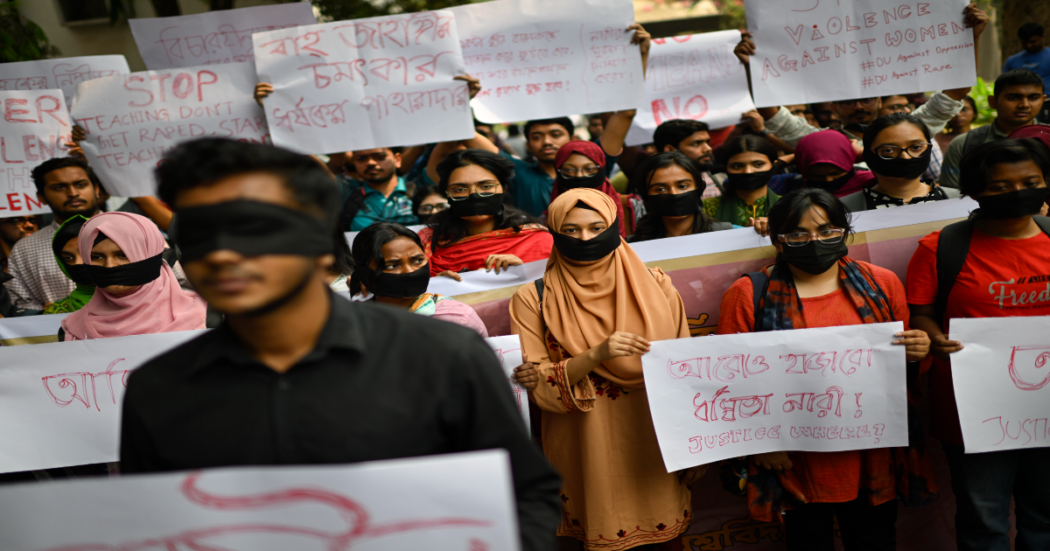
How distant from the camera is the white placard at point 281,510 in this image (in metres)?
1.16

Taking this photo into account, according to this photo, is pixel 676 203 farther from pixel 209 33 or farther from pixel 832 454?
pixel 209 33

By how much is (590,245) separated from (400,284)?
0.79 metres

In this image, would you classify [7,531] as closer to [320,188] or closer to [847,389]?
[320,188]

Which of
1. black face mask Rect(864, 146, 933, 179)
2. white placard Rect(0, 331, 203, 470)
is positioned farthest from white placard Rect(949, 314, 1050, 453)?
white placard Rect(0, 331, 203, 470)

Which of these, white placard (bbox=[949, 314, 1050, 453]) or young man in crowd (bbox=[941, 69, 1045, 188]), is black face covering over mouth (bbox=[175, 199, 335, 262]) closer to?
white placard (bbox=[949, 314, 1050, 453])

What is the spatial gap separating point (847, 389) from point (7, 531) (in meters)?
2.49

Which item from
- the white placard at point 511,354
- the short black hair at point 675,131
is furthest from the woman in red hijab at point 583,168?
the white placard at point 511,354

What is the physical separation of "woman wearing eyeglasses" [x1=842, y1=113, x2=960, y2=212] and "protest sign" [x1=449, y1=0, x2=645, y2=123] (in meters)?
1.40

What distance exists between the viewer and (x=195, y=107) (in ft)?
12.8

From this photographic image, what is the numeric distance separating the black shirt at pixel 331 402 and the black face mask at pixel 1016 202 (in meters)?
2.22

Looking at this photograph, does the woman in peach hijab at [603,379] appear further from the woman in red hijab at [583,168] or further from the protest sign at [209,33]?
the protest sign at [209,33]

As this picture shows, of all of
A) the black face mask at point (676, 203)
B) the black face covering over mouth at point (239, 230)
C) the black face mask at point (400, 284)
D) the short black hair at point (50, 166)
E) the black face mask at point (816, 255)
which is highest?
the short black hair at point (50, 166)

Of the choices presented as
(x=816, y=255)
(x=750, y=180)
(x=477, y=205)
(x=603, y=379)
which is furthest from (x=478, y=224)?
(x=816, y=255)

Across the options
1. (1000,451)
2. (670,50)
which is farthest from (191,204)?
(670,50)
